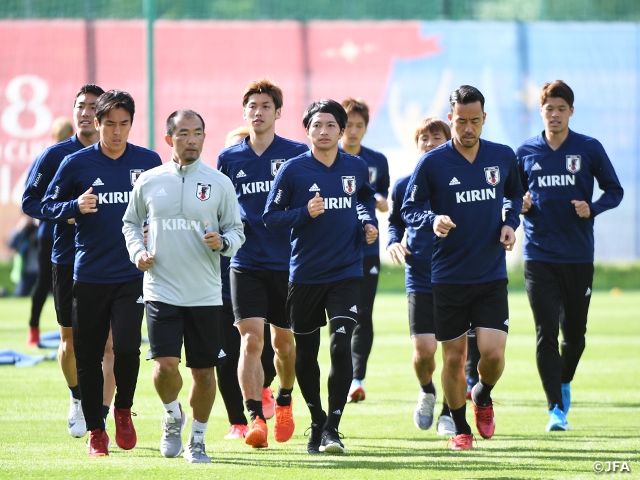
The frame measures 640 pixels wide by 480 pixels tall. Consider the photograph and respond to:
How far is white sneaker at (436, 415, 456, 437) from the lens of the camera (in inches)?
361

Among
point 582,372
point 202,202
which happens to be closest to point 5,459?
point 202,202

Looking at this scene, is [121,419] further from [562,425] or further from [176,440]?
[562,425]

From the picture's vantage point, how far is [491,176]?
8.20m

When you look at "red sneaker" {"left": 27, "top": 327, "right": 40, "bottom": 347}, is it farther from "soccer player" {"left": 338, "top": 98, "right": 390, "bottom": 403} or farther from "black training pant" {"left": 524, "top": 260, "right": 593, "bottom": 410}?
"black training pant" {"left": 524, "top": 260, "right": 593, "bottom": 410}

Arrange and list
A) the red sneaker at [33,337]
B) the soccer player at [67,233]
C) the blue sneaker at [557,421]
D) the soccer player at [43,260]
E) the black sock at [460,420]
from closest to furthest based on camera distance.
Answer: the black sock at [460,420], the soccer player at [67,233], the blue sneaker at [557,421], the soccer player at [43,260], the red sneaker at [33,337]

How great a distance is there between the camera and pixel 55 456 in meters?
7.78

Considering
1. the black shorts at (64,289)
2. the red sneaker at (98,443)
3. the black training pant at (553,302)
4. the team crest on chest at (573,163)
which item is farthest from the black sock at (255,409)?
the team crest on chest at (573,163)

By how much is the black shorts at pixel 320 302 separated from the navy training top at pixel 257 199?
0.52 meters

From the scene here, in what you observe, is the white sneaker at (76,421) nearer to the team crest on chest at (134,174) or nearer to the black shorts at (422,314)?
the team crest on chest at (134,174)

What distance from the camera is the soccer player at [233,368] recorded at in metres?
8.95

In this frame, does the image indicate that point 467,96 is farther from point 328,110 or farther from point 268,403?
point 268,403

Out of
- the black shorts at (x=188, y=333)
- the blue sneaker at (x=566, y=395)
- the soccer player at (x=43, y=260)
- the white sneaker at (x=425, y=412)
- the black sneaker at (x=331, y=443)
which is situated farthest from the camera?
the soccer player at (x=43, y=260)

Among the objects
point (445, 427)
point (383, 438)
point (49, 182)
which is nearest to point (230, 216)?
point (49, 182)

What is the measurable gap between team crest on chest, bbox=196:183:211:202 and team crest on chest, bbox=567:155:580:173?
3.35m
